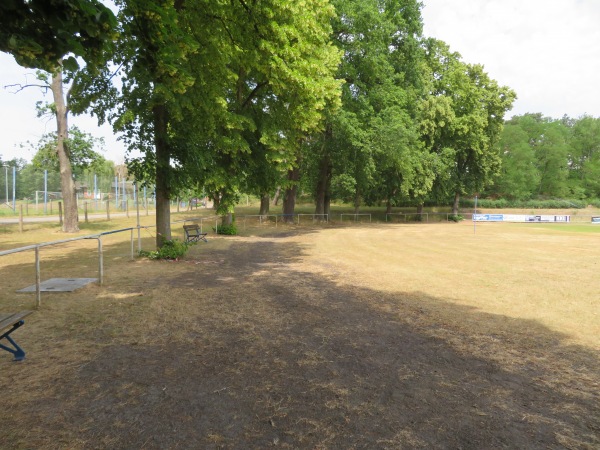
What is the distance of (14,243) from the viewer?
15.8 metres

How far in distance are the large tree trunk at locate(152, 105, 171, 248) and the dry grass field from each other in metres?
3.25

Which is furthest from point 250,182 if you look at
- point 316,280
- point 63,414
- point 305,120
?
point 63,414

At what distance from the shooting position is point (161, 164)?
12047 mm

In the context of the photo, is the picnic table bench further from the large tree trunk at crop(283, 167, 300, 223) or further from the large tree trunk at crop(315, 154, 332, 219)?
the large tree trunk at crop(315, 154, 332, 219)

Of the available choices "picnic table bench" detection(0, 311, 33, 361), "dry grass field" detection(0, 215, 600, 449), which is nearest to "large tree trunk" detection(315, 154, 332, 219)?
"dry grass field" detection(0, 215, 600, 449)

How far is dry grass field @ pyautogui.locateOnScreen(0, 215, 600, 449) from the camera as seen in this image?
326 centimetres

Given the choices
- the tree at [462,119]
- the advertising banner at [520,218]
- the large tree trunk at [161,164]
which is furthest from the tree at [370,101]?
the advertising banner at [520,218]

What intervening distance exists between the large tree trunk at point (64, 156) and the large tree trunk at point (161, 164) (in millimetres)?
10531

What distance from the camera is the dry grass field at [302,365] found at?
3256 mm

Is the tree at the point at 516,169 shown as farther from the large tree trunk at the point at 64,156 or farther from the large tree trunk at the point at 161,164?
the large tree trunk at the point at 161,164

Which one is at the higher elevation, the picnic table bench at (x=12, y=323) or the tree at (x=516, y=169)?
the tree at (x=516, y=169)

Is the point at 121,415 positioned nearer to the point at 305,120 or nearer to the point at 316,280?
the point at 316,280

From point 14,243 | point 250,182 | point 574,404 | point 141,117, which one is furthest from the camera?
point 250,182

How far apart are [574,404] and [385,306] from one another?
12.7 ft
